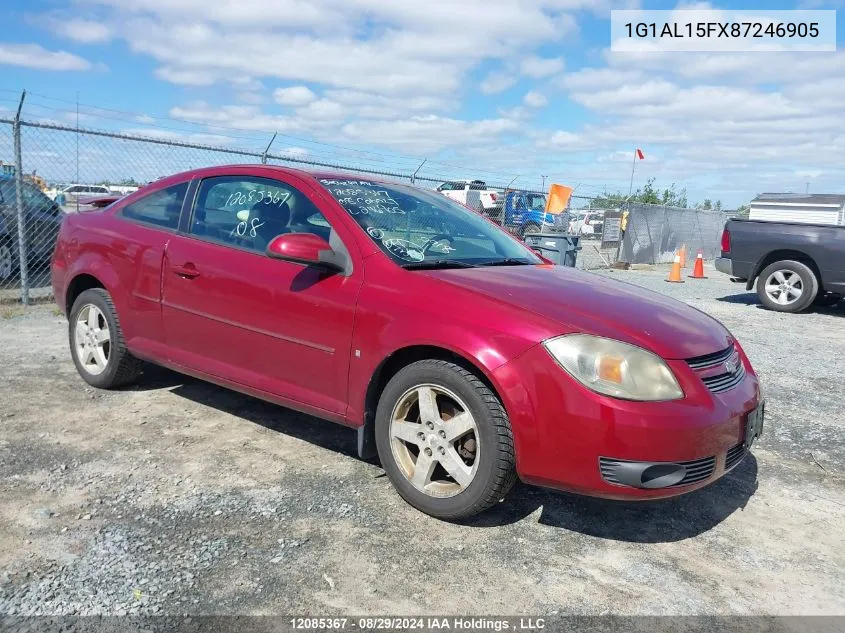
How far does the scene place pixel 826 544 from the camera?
10.5ft

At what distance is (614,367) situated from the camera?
9.31 feet

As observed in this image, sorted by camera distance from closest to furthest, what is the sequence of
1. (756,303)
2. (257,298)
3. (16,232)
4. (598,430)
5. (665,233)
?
(598,430) → (257,298) → (16,232) → (756,303) → (665,233)

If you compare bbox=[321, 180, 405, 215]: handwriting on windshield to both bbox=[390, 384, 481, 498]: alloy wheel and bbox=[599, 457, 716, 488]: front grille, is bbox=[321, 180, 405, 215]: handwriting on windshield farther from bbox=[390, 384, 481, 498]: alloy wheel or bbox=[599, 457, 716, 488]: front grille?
bbox=[599, 457, 716, 488]: front grille

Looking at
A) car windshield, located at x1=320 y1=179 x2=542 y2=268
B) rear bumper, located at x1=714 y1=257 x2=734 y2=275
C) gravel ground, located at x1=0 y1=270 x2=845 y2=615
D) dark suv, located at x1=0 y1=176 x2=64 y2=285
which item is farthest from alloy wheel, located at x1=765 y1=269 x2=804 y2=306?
dark suv, located at x1=0 y1=176 x2=64 y2=285

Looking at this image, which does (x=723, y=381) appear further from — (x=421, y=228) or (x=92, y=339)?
(x=92, y=339)

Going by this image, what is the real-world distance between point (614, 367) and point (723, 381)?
2.12 ft

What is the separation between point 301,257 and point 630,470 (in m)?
1.77

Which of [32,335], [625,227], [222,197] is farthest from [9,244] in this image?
[625,227]

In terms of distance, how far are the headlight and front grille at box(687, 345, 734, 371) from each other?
0.59 feet

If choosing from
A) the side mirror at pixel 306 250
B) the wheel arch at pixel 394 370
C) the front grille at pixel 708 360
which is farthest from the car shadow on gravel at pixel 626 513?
the side mirror at pixel 306 250

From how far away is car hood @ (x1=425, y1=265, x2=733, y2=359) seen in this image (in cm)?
298

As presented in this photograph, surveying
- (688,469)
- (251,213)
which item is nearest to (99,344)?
(251,213)

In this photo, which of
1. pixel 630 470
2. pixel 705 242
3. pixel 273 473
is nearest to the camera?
pixel 630 470

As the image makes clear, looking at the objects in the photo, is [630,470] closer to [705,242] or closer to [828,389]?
[828,389]
